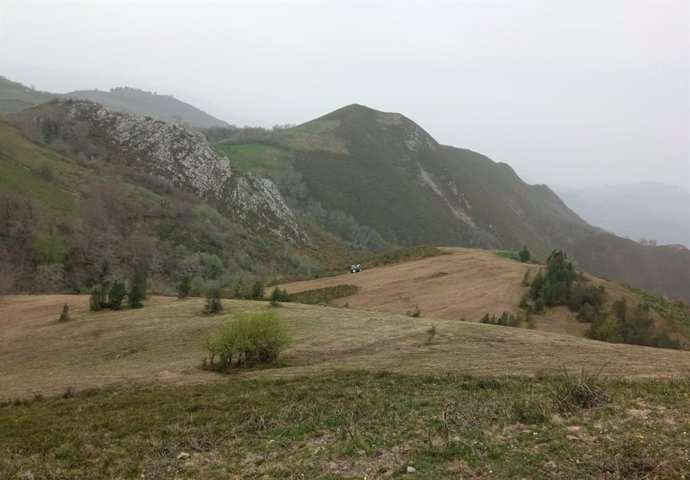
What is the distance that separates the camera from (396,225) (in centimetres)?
12519

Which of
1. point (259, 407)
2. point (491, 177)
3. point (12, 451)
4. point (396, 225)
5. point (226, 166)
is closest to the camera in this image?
point (12, 451)

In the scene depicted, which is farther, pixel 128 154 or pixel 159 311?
pixel 128 154

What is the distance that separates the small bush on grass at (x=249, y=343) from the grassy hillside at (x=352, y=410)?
0.96m

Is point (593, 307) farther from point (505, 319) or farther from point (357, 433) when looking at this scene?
point (357, 433)

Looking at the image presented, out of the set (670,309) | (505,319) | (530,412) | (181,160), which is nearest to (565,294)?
(505,319)

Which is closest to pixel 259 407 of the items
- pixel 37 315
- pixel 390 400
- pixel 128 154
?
pixel 390 400

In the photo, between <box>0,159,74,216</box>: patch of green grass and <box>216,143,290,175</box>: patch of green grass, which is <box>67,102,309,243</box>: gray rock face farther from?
<box>0,159,74,216</box>: patch of green grass

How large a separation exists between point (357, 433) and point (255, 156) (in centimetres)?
13231

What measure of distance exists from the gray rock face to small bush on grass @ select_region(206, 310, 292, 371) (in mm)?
77130

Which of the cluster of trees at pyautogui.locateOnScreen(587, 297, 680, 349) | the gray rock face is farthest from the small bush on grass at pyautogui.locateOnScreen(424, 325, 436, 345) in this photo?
the gray rock face

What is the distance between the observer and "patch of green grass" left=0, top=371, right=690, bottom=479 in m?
9.09

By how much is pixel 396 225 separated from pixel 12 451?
380 ft

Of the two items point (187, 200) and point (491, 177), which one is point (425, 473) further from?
point (491, 177)

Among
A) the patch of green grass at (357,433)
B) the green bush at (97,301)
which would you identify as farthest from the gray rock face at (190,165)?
the patch of green grass at (357,433)
